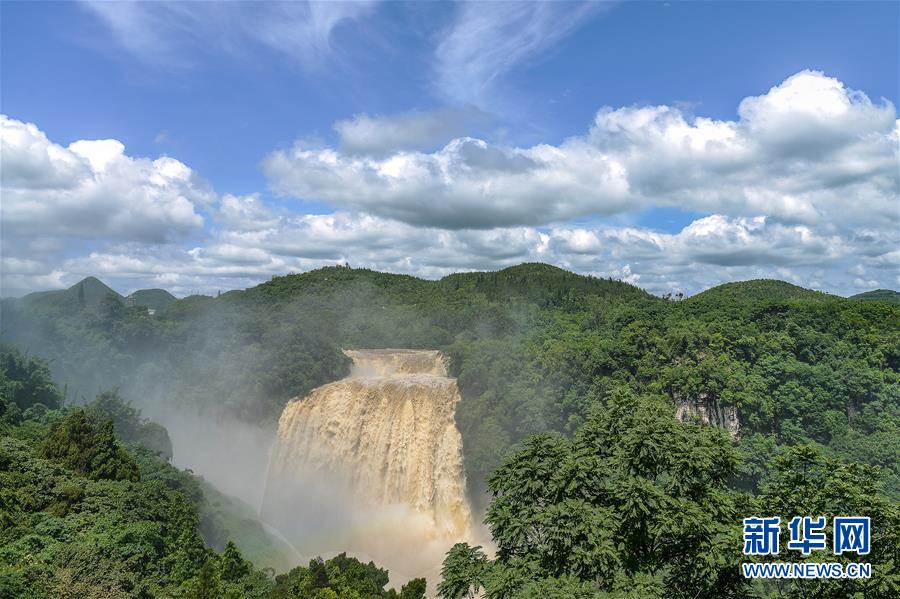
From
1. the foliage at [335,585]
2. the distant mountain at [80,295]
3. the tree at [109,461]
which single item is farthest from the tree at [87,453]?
the distant mountain at [80,295]

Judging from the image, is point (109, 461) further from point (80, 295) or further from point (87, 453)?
point (80, 295)

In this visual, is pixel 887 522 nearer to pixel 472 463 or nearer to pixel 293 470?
pixel 472 463

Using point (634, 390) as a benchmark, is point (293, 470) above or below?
below

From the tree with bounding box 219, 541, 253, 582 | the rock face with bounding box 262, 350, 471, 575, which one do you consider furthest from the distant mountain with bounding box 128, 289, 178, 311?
the tree with bounding box 219, 541, 253, 582

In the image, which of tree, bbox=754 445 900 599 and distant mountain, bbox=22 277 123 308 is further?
distant mountain, bbox=22 277 123 308

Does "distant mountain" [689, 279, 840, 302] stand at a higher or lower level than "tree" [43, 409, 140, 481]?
higher

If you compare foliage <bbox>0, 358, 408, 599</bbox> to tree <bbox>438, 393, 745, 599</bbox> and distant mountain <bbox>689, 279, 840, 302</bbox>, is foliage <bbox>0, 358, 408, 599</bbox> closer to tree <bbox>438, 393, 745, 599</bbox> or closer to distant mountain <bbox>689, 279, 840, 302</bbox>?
tree <bbox>438, 393, 745, 599</bbox>

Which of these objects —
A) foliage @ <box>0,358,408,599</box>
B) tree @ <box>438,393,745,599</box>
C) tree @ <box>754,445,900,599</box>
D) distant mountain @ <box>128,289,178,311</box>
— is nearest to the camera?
tree @ <box>754,445,900,599</box>

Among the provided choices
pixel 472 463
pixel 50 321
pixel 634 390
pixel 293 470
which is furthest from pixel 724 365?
pixel 50 321
